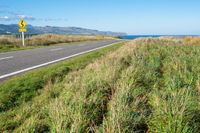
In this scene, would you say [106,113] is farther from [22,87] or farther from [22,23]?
[22,23]

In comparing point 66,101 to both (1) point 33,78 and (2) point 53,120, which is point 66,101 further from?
(1) point 33,78

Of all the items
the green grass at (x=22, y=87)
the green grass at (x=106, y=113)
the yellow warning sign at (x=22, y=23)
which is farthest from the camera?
the yellow warning sign at (x=22, y=23)

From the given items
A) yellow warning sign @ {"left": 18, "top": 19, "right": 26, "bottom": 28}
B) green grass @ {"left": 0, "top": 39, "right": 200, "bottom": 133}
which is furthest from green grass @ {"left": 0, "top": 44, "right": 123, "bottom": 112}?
yellow warning sign @ {"left": 18, "top": 19, "right": 26, "bottom": 28}

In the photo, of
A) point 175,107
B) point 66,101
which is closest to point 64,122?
point 66,101

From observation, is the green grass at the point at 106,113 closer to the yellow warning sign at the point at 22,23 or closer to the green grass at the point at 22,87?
the green grass at the point at 22,87

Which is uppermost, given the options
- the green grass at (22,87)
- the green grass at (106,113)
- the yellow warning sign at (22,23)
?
the yellow warning sign at (22,23)

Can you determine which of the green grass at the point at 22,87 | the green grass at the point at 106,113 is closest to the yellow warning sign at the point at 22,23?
the green grass at the point at 22,87

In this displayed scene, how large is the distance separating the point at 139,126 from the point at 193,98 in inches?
50.0

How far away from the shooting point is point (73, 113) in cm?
462

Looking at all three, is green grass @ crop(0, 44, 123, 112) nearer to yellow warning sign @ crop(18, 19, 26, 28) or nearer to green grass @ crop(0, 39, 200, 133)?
green grass @ crop(0, 39, 200, 133)

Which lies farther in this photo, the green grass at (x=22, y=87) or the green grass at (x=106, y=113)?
the green grass at (x=22, y=87)

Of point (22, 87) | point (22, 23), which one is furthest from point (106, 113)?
point (22, 23)

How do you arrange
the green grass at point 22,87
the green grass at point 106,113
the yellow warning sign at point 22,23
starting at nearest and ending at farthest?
the green grass at point 106,113
the green grass at point 22,87
the yellow warning sign at point 22,23

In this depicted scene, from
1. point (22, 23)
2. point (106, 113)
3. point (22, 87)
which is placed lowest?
point (22, 87)
